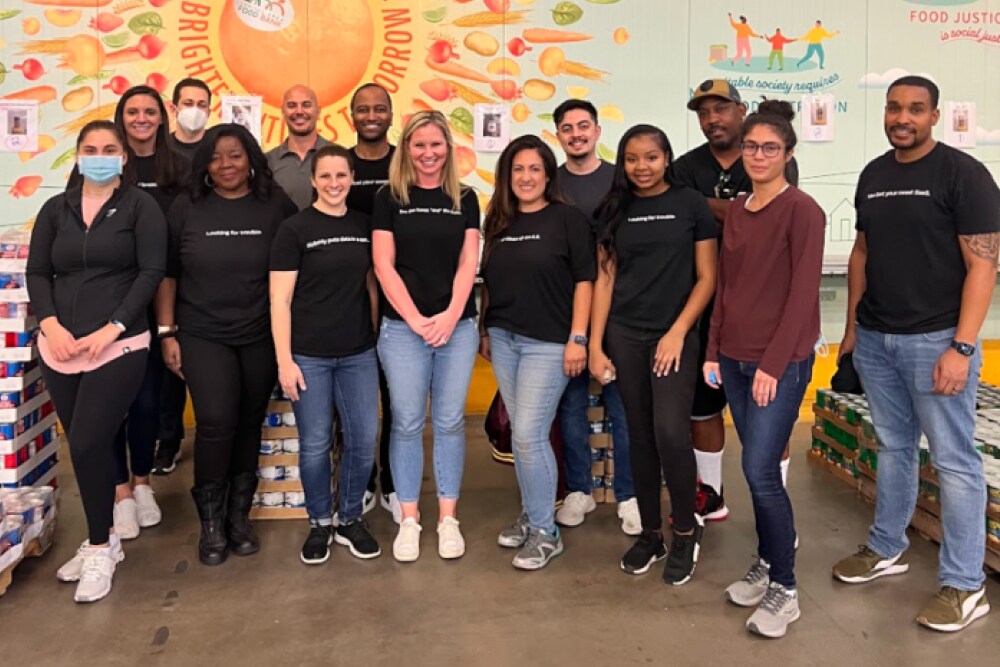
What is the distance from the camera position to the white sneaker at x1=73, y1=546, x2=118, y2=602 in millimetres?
2803

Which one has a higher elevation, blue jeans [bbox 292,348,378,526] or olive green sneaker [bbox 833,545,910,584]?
blue jeans [bbox 292,348,378,526]

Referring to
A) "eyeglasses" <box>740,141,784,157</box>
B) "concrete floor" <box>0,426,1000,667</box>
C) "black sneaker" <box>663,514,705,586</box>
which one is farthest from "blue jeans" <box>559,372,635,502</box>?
"eyeglasses" <box>740,141,784,157</box>

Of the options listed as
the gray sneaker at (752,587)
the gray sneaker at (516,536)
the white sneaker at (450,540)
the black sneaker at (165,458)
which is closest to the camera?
the gray sneaker at (752,587)

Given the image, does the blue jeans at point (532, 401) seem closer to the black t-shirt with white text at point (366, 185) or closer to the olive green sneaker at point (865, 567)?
the black t-shirt with white text at point (366, 185)

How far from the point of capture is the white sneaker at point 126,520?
3.39 metres

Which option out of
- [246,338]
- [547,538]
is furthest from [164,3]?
[547,538]

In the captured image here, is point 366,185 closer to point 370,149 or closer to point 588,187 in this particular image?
point 370,149

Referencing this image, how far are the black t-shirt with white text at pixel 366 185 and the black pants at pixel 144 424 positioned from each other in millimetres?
1016

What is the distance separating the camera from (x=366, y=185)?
3.47 m

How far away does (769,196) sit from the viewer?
8.18 ft

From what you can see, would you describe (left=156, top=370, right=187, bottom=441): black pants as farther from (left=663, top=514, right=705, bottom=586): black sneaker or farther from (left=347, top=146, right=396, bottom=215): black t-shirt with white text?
(left=663, top=514, right=705, bottom=586): black sneaker

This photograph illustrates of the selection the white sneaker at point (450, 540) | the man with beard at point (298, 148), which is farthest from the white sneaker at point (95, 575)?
the man with beard at point (298, 148)

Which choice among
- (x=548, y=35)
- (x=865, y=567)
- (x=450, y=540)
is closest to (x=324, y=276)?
(x=450, y=540)

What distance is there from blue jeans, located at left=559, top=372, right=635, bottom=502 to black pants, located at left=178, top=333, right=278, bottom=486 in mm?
1216
